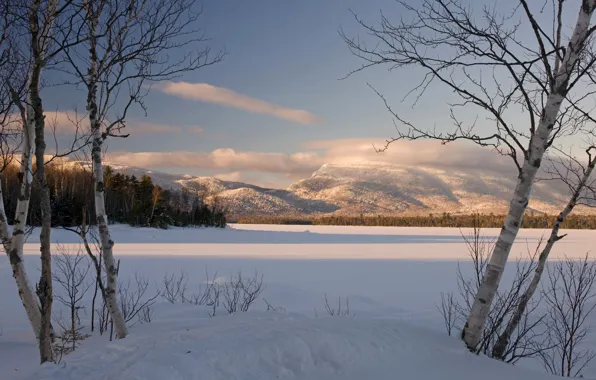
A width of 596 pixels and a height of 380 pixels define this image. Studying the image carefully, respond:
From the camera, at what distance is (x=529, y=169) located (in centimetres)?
357

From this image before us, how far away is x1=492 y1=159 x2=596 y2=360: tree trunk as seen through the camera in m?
5.11

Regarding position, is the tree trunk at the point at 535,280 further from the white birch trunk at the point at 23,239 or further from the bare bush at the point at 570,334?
the white birch trunk at the point at 23,239

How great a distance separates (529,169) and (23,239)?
16.0ft

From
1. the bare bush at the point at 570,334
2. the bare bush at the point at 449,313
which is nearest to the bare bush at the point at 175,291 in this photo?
the bare bush at the point at 449,313

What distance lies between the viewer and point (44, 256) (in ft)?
12.8

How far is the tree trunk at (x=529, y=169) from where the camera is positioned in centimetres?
349

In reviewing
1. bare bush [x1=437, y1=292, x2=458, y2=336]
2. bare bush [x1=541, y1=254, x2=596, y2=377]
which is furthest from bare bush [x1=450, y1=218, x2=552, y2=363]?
bare bush [x1=541, y1=254, x2=596, y2=377]

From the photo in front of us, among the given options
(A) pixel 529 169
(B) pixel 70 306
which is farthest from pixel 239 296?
(A) pixel 529 169

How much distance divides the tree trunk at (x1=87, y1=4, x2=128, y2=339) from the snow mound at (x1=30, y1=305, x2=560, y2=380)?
158 cm

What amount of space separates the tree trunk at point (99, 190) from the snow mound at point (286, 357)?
1.58 metres

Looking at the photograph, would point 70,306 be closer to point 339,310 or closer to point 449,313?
point 339,310

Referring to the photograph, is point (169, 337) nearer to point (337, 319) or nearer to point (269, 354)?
point (269, 354)

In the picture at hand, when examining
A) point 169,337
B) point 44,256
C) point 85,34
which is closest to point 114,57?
point 85,34

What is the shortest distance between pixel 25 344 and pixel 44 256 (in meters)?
3.46
